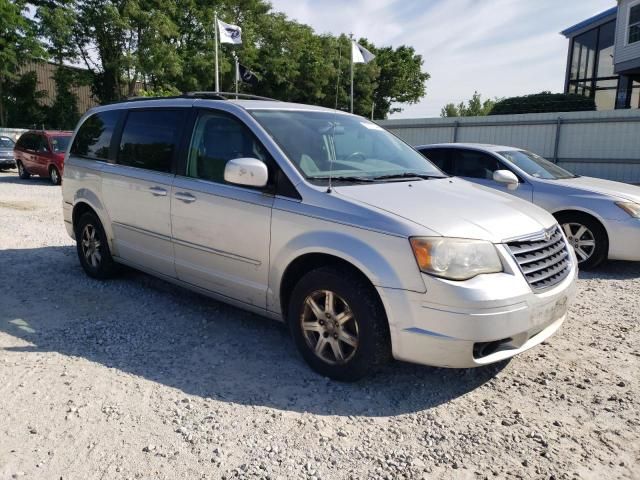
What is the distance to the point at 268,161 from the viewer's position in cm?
368

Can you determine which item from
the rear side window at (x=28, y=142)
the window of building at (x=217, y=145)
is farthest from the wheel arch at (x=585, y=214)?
the rear side window at (x=28, y=142)

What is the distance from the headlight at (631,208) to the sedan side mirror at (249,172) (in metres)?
4.54

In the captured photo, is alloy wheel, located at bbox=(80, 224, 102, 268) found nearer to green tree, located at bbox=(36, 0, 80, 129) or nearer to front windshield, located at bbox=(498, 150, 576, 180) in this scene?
front windshield, located at bbox=(498, 150, 576, 180)

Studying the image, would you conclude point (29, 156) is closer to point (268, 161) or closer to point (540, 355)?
point (268, 161)

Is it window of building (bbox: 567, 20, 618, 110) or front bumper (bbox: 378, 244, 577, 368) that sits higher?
window of building (bbox: 567, 20, 618, 110)

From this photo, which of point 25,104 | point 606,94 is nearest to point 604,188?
point 606,94

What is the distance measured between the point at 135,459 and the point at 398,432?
53.8 inches

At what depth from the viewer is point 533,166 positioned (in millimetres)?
7184

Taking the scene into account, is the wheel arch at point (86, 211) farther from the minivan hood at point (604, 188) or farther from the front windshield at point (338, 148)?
the minivan hood at point (604, 188)

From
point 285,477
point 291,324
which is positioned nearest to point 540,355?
point 291,324

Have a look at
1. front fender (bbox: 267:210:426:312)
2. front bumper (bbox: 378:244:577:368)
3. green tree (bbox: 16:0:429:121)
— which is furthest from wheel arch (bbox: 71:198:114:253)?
green tree (bbox: 16:0:429:121)

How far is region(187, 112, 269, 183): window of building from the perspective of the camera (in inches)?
152

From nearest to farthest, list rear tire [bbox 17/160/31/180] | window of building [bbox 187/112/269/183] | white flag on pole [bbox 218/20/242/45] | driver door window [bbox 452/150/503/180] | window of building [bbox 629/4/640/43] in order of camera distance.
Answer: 1. window of building [bbox 187/112/269/183]
2. driver door window [bbox 452/150/503/180]
3. rear tire [bbox 17/160/31/180]
4. white flag on pole [bbox 218/20/242/45]
5. window of building [bbox 629/4/640/43]

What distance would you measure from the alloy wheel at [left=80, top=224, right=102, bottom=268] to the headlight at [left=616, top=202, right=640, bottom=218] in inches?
227
